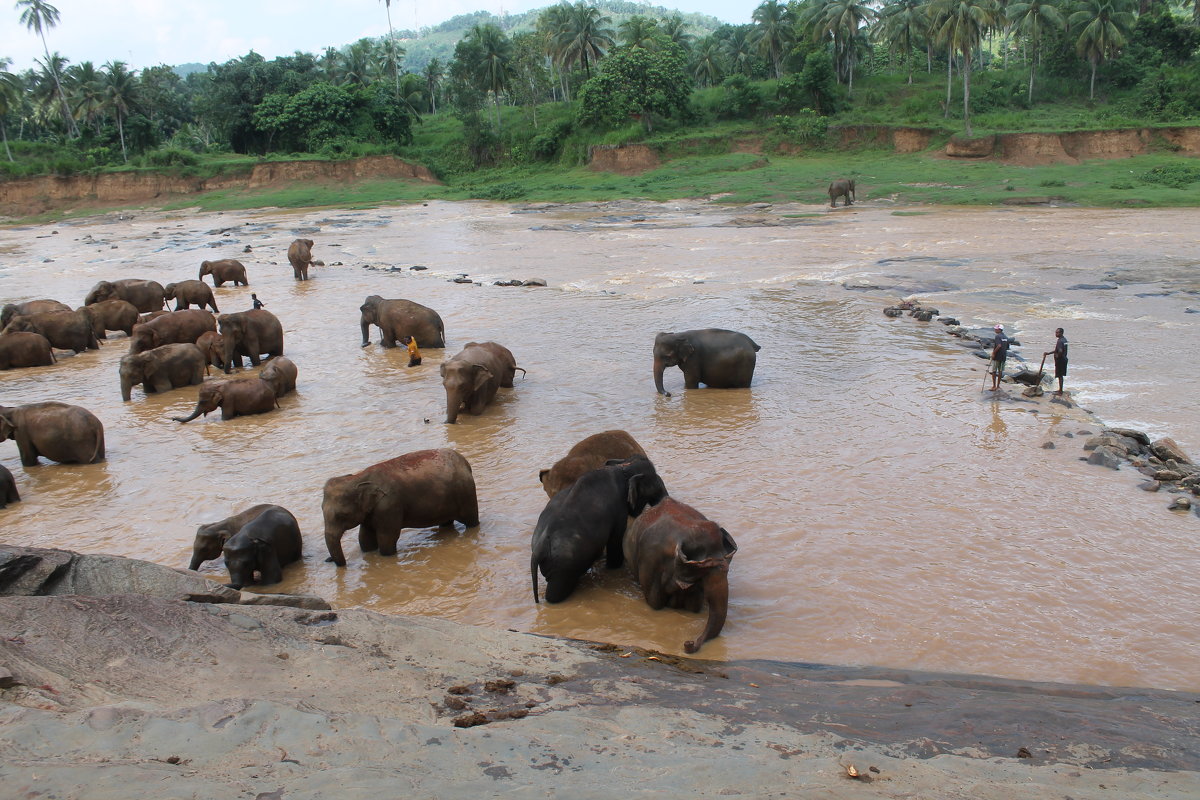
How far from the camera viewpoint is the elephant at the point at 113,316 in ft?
68.2

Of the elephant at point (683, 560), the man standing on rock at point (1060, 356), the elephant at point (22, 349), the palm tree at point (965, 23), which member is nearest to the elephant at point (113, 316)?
the elephant at point (22, 349)

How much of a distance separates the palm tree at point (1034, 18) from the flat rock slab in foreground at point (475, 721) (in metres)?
61.1

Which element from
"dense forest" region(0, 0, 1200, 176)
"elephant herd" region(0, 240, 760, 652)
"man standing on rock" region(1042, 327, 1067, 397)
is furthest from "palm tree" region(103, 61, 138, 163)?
"man standing on rock" region(1042, 327, 1067, 397)

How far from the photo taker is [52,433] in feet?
39.0

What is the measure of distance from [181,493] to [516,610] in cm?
526

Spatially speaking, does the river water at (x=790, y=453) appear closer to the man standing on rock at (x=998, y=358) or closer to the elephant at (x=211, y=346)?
the man standing on rock at (x=998, y=358)

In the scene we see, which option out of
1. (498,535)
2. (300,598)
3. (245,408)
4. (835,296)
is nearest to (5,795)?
(300,598)

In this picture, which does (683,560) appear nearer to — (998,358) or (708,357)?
(708,357)

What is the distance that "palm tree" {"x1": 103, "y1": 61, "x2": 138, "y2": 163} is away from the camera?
67.1 meters

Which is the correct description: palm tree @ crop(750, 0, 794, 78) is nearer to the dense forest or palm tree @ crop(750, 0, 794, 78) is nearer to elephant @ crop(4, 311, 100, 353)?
the dense forest

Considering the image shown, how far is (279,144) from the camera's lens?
70125mm

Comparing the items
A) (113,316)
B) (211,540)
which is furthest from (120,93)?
(211,540)

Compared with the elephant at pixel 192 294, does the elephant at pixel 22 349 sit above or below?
below

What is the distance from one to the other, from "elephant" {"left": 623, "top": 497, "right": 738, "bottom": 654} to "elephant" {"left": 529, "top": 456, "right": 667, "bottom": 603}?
25cm
